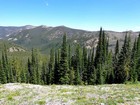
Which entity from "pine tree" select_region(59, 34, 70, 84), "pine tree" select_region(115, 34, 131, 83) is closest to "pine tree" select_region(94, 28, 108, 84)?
"pine tree" select_region(115, 34, 131, 83)

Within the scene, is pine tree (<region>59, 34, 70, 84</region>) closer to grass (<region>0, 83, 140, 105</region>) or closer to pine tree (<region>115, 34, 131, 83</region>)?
pine tree (<region>115, 34, 131, 83</region>)

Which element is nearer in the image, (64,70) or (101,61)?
(64,70)

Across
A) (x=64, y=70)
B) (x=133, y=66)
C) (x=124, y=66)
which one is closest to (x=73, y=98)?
(x=64, y=70)

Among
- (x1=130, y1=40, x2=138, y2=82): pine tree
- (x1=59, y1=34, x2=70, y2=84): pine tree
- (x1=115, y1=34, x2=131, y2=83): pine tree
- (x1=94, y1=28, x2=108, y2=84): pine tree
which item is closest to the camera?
(x1=130, y1=40, x2=138, y2=82): pine tree

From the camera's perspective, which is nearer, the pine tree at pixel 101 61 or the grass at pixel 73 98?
the grass at pixel 73 98

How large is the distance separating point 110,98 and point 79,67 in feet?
216

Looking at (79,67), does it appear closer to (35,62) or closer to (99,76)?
(99,76)

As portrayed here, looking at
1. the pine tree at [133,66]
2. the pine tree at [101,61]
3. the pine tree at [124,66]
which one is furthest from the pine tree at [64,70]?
the pine tree at [133,66]

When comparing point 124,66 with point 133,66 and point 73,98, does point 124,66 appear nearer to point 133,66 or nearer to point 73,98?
point 133,66

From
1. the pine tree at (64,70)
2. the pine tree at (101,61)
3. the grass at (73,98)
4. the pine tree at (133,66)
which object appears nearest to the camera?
the grass at (73,98)

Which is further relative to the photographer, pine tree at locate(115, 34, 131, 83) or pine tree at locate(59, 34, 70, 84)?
pine tree at locate(59, 34, 70, 84)

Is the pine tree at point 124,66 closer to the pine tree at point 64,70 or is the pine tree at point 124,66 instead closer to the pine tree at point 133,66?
the pine tree at point 133,66

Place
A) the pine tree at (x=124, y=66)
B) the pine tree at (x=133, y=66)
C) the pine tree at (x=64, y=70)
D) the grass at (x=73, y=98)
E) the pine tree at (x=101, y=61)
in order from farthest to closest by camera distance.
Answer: the pine tree at (x=101, y=61) < the pine tree at (x=64, y=70) < the pine tree at (x=124, y=66) < the pine tree at (x=133, y=66) < the grass at (x=73, y=98)

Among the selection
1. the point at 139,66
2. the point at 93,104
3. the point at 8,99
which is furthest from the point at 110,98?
the point at 139,66
